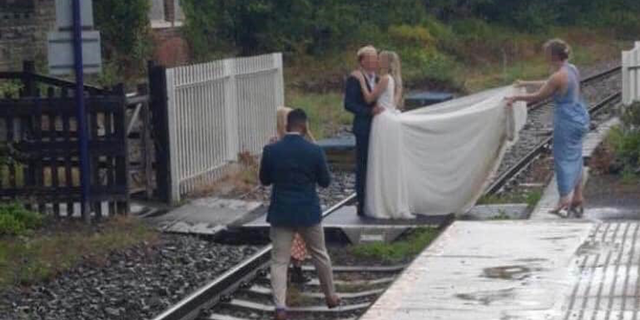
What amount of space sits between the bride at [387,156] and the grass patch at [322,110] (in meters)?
10.2

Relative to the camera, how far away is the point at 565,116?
15984mm

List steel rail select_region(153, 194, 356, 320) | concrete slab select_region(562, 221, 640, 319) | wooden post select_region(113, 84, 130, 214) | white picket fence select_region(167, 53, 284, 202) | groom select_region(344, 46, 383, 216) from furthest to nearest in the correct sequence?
1. white picket fence select_region(167, 53, 284, 202)
2. wooden post select_region(113, 84, 130, 214)
3. groom select_region(344, 46, 383, 216)
4. steel rail select_region(153, 194, 356, 320)
5. concrete slab select_region(562, 221, 640, 319)

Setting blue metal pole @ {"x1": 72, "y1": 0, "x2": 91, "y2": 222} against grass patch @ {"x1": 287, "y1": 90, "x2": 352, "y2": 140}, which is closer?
blue metal pole @ {"x1": 72, "y1": 0, "x2": 91, "y2": 222}

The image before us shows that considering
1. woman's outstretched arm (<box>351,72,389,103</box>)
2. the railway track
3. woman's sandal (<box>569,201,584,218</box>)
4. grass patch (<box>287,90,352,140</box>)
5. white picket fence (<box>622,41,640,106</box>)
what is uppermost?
woman's outstretched arm (<box>351,72,389,103</box>)

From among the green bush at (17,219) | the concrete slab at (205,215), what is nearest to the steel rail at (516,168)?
the concrete slab at (205,215)

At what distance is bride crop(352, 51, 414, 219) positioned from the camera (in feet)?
54.5

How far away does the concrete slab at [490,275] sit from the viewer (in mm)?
11727

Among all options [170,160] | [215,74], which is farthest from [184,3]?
[170,160]

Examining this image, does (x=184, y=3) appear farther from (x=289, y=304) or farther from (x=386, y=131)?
(x=289, y=304)

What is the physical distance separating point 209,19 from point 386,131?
2371 centimetres

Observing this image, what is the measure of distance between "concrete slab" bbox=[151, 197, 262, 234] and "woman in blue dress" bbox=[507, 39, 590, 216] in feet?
12.4

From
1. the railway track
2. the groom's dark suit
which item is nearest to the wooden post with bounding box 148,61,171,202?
the groom's dark suit

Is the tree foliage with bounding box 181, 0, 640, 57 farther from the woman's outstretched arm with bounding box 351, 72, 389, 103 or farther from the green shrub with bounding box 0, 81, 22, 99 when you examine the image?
the woman's outstretched arm with bounding box 351, 72, 389, 103

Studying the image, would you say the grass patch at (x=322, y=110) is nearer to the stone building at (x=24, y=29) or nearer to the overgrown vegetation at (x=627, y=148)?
the stone building at (x=24, y=29)
